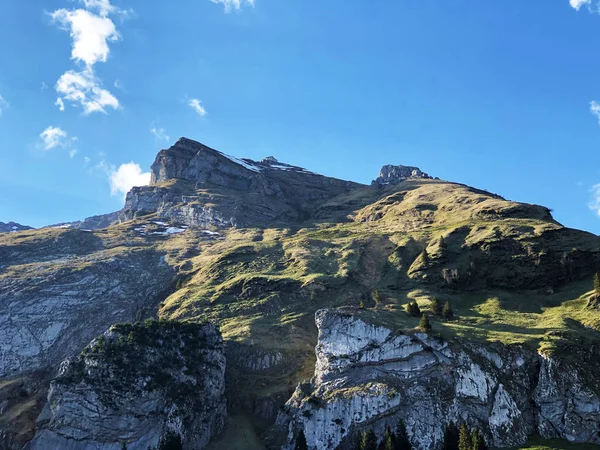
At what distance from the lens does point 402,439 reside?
217ft

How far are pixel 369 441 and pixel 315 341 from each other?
28.3 m

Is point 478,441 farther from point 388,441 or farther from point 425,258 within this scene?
point 425,258

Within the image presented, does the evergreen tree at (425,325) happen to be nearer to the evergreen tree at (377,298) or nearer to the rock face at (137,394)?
the evergreen tree at (377,298)

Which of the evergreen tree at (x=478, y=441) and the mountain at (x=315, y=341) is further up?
the mountain at (x=315, y=341)

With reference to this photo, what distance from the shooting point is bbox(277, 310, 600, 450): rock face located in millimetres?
66938

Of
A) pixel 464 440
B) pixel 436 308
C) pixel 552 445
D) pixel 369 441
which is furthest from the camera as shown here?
pixel 436 308

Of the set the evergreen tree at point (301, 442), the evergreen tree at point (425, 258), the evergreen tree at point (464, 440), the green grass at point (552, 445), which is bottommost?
the evergreen tree at point (301, 442)

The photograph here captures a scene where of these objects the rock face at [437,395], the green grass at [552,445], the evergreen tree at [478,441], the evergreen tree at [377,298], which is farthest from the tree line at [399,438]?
the evergreen tree at [377,298]

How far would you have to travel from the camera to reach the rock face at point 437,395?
66938 millimetres

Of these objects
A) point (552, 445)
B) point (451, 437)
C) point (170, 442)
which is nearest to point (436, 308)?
point (451, 437)

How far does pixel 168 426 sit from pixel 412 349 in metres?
37.8

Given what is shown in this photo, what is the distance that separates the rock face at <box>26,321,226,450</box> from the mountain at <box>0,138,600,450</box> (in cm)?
22

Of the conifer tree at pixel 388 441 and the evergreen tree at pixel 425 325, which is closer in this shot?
the conifer tree at pixel 388 441

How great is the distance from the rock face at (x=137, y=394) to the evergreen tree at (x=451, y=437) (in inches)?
1304
